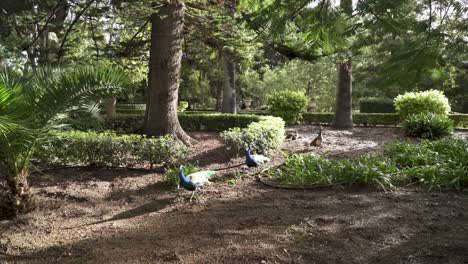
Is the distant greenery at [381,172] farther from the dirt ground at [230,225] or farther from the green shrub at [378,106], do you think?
the green shrub at [378,106]

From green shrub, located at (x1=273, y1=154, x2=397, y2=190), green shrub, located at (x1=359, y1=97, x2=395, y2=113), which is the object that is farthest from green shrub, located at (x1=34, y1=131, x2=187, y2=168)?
green shrub, located at (x1=359, y1=97, x2=395, y2=113)

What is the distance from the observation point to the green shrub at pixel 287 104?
1374cm

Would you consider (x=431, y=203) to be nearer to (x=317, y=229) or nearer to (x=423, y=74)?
(x=317, y=229)

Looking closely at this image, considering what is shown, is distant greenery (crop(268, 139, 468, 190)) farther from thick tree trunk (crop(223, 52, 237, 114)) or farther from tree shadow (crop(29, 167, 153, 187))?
thick tree trunk (crop(223, 52, 237, 114))

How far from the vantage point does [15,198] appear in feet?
14.2

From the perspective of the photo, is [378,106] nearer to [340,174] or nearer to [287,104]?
[287,104]

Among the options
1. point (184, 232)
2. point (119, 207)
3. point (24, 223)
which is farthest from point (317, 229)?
point (24, 223)

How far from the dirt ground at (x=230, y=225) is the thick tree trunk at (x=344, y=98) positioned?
8.30 meters

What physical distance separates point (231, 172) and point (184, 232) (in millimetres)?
2794

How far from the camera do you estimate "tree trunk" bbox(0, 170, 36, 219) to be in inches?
169

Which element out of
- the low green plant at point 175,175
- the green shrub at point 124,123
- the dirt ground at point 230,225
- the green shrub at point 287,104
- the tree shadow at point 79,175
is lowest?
the dirt ground at point 230,225

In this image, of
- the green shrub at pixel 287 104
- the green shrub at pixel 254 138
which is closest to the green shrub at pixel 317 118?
the green shrub at pixel 287 104

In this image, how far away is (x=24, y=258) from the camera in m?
3.38

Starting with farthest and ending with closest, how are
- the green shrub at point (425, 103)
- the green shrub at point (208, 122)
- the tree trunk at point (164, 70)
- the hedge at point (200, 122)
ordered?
1. the green shrub at point (425, 103)
2. the green shrub at point (208, 122)
3. the hedge at point (200, 122)
4. the tree trunk at point (164, 70)
